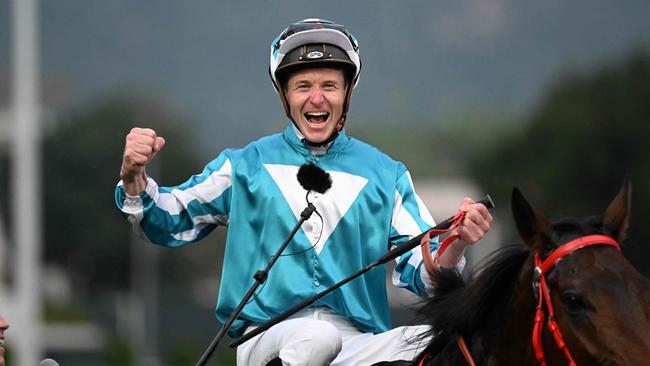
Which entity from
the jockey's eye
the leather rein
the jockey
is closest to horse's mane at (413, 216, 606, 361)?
the leather rein

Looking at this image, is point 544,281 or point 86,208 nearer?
point 544,281

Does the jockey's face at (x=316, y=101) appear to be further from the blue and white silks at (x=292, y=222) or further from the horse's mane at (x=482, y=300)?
the horse's mane at (x=482, y=300)

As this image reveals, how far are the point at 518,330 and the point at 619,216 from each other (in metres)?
0.47

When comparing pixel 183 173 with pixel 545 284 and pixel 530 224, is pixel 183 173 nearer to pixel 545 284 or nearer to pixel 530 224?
pixel 530 224

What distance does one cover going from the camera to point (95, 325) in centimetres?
6606

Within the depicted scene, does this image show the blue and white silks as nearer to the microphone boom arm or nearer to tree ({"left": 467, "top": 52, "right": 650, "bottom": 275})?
the microphone boom arm

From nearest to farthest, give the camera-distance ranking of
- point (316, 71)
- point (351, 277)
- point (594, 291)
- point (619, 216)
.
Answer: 1. point (594, 291)
2. point (619, 216)
3. point (351, 277)
4. point (316, 71)

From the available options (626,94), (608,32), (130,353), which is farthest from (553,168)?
(608,32)

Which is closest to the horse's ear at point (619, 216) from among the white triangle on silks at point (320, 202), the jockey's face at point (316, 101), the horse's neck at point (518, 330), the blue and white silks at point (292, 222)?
the horse's neck at point (518, 330)

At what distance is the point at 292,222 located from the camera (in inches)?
196

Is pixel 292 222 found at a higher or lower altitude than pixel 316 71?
lower

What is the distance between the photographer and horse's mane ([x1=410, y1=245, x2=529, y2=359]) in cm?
424

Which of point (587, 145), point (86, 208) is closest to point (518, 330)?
point (587, 145)

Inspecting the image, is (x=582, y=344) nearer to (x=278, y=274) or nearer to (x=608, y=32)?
(x=278, y=274)
